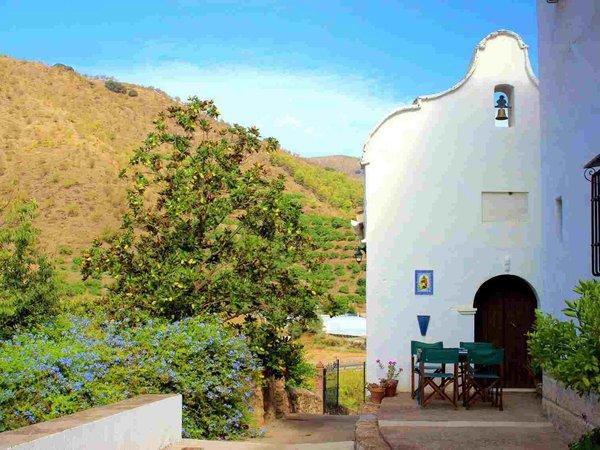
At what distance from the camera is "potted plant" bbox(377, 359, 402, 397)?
1530cm

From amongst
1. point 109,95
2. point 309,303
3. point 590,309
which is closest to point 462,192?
point 309,303

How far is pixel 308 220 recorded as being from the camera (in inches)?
1962

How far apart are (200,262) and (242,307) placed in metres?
1.21

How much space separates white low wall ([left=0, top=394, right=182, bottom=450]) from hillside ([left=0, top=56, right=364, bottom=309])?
23.6m

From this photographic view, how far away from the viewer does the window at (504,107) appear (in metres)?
16.0

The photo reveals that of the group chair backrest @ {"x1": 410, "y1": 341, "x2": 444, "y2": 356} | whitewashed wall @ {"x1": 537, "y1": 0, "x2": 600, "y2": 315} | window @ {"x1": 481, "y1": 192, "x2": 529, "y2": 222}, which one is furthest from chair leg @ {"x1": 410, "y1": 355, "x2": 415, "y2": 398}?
whitewashed wall @ {"x1": 537, "y1": 0, "x2": 600, "y2": 315}

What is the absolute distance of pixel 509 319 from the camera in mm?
16375

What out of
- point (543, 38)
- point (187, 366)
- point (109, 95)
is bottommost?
point (187, 366)

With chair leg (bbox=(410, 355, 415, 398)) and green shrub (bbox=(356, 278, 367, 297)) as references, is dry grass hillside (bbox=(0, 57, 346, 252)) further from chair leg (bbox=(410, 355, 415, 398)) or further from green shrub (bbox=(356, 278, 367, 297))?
chair leg (bbox=(410, 355, 415, 398))

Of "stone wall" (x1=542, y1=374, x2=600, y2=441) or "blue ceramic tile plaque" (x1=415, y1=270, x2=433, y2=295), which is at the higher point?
"blue ceramic tile plaque" (x1=415, y1=270, x2=433, y2=295)

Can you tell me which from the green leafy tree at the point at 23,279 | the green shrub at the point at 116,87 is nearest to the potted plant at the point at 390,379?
the green leafy tree at the point at 23,279

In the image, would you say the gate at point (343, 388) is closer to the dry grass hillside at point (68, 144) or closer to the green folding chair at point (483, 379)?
the green folding chair at point (483, 379)

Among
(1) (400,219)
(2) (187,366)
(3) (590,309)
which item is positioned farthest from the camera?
(1) (400,219)

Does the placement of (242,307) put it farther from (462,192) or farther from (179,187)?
(462,192)
